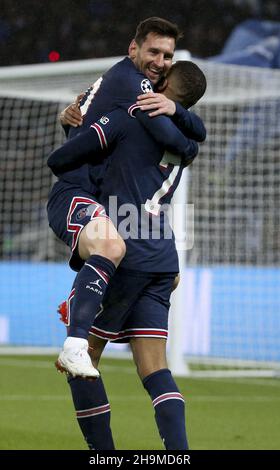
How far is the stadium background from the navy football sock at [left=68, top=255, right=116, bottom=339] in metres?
1.62

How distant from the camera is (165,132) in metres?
4.32

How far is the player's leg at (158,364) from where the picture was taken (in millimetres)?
4297

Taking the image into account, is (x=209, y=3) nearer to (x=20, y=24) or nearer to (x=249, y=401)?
(x=20, y=24)

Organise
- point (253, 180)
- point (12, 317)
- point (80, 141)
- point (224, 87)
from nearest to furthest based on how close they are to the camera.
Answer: point (80, 141)
point (224, 87)
point (253, 180)
point (12, 317)

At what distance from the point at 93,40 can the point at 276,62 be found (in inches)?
189

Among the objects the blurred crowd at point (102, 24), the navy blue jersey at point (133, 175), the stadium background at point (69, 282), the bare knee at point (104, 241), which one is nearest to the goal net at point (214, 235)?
the stadium background at point (69, 282)

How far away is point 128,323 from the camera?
4.45m

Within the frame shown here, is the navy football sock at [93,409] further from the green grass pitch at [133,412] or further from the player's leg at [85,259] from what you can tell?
the green grass pitch at [133,412]

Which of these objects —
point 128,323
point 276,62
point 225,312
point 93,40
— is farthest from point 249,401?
point 93,40

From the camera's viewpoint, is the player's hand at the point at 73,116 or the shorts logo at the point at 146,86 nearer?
the shorts logo at the point at 146,86

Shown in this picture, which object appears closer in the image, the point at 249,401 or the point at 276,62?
the point at 249,401

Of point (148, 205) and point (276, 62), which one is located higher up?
point (276, 62)

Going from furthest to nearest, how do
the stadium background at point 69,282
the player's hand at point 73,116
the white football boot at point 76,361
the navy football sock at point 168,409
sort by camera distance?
the stadium background at point 69,282
the player's hand at point 73,116
the navy football sock at point 168,409
the white football boot at point 76,361

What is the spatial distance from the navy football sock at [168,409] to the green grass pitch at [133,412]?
136 cm
